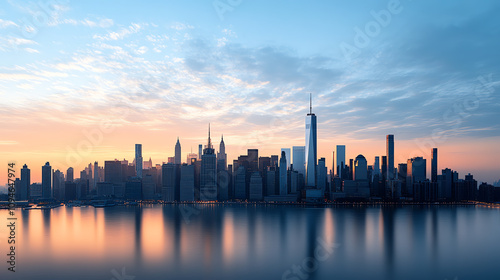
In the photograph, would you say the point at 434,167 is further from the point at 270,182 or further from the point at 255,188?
the point at 255,188

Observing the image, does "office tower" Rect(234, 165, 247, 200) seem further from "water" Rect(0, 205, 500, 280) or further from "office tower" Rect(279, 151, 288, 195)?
"water" Rect(0, 205, 500, 280)

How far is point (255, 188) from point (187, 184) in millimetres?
34221

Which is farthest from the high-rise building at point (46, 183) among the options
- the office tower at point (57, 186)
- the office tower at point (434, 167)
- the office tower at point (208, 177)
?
the office tower at point (434, 167)

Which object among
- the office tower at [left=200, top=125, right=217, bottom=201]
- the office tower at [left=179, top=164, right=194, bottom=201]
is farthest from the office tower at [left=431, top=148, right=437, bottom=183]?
the office tower at [left=179, top=164, right=194, bottom=201]

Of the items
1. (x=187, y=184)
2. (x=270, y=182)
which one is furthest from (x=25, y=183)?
(x=270, y=182)

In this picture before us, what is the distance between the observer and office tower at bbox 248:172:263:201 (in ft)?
537

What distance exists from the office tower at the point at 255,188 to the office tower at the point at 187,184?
29658mm

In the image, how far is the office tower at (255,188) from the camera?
163812 mm

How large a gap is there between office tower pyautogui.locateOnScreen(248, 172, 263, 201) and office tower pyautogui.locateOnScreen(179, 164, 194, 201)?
2966cm

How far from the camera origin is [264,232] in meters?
63.0

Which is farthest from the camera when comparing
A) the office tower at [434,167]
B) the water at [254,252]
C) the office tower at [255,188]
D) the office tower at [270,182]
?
the office tower at [434,167]

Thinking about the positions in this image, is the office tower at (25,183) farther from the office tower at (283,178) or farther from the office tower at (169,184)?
the office tower at (283,178)

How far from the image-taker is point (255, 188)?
16525 cm

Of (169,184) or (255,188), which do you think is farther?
(255,188)
